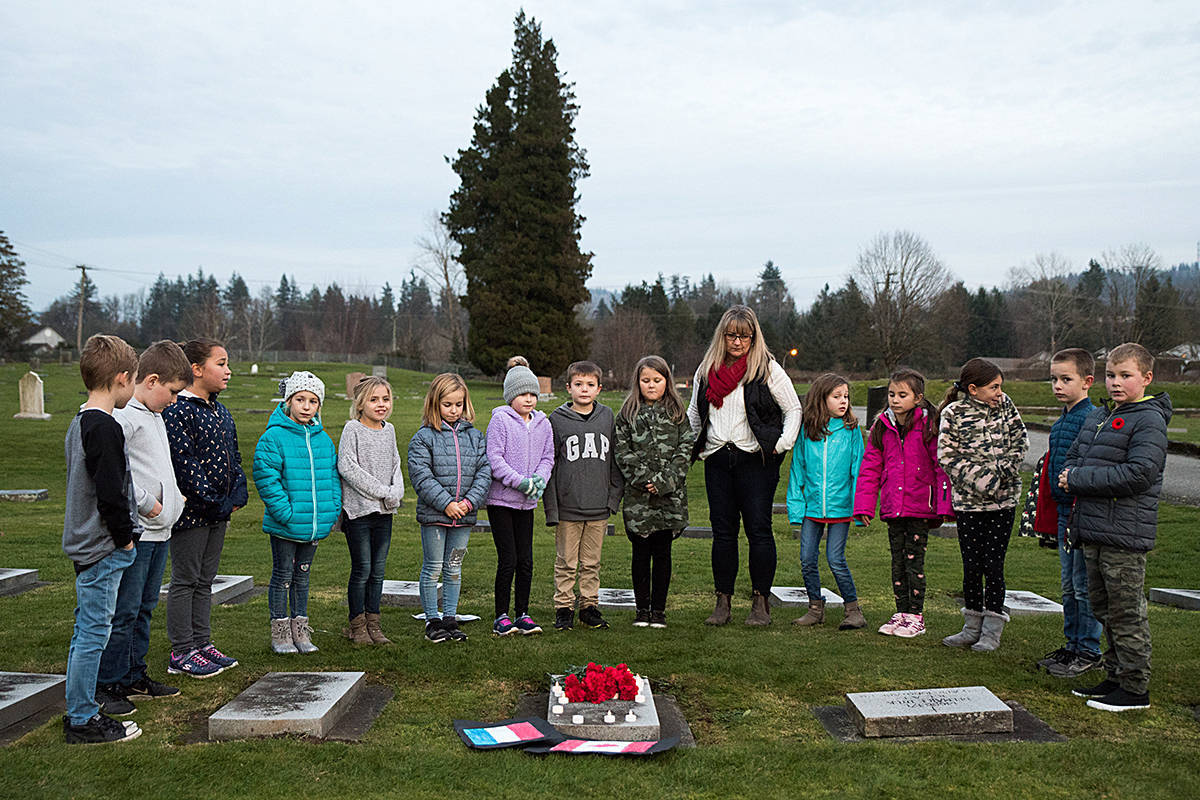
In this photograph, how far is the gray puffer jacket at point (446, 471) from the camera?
6020mm

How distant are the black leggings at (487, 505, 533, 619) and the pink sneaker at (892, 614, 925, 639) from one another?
2609mm

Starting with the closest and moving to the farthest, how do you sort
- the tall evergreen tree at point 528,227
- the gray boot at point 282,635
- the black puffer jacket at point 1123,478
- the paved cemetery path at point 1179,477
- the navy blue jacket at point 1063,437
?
the black puffer jacket at point 1123,478 → the navy blue jacket at point 1063,437 → the gray boot at point 282,635 → the paved cemetery path at point 1179,477 → the tall evergreen tree at point 528,227

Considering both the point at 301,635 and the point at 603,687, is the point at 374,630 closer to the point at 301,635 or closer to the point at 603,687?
the point at 301,635

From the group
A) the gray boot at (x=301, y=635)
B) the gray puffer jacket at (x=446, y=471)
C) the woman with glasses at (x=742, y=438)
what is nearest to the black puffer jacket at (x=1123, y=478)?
the woman with glasses at (x=742, y=438)

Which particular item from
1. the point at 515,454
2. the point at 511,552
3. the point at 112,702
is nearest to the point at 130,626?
the point at 112,702

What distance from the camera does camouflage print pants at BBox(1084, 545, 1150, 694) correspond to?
4664 mm

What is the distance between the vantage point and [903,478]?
6.14m

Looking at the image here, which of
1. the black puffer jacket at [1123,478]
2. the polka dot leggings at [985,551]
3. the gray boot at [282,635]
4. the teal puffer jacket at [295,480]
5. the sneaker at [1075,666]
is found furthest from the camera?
the polka dot leggings at [985,551]

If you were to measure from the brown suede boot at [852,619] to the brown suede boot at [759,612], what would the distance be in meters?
0.52

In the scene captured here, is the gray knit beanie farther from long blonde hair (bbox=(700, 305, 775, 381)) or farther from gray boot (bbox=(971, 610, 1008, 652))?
gray boot (bbox=(971, 610, 1008, 652))

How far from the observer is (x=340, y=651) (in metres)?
5.71

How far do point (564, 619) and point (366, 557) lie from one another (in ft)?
4.79

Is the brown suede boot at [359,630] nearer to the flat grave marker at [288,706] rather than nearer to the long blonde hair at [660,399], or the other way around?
the flat grave marker at [288,706]

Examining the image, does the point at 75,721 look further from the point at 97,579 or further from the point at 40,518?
the point at 40,518
